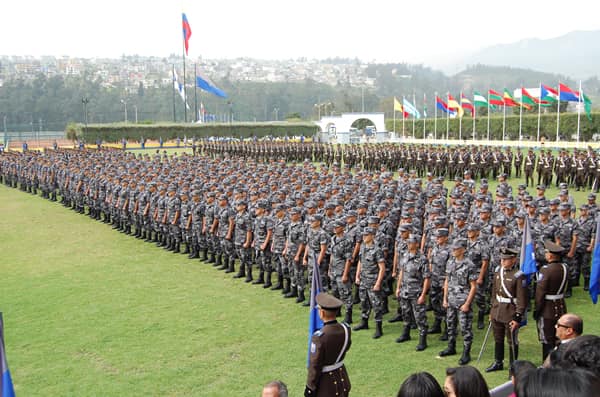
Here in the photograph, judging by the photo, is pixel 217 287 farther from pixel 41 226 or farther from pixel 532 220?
pixel 41 226

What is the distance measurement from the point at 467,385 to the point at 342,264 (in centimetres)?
502

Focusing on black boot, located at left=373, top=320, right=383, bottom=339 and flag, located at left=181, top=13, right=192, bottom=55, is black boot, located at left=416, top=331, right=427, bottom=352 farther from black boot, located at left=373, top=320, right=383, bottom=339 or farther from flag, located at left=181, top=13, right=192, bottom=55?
flag, located at left=181, top=13, right=192, bottom=55

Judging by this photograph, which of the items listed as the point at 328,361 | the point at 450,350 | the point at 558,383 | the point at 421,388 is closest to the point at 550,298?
the point at 450,350

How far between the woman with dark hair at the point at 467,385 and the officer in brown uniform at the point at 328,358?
1.37 metres

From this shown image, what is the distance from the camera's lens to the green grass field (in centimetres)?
587

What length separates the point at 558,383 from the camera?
1938 millimetres

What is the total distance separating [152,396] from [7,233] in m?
11.0

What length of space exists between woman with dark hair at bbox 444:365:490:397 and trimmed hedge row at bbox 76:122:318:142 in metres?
45.6

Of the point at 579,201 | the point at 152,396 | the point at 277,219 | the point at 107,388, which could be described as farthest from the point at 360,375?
the point at 579,201

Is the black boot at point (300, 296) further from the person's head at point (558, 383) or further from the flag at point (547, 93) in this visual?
the flag at point (547, 93)

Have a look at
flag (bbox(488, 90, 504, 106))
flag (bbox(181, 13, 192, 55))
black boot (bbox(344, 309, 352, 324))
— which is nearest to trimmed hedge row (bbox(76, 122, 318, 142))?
flag (bbox(181, 13, 192, 55))

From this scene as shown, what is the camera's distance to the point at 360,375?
19.4ft

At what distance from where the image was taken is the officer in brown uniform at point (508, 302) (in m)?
5.61

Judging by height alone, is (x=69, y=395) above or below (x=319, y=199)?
below
